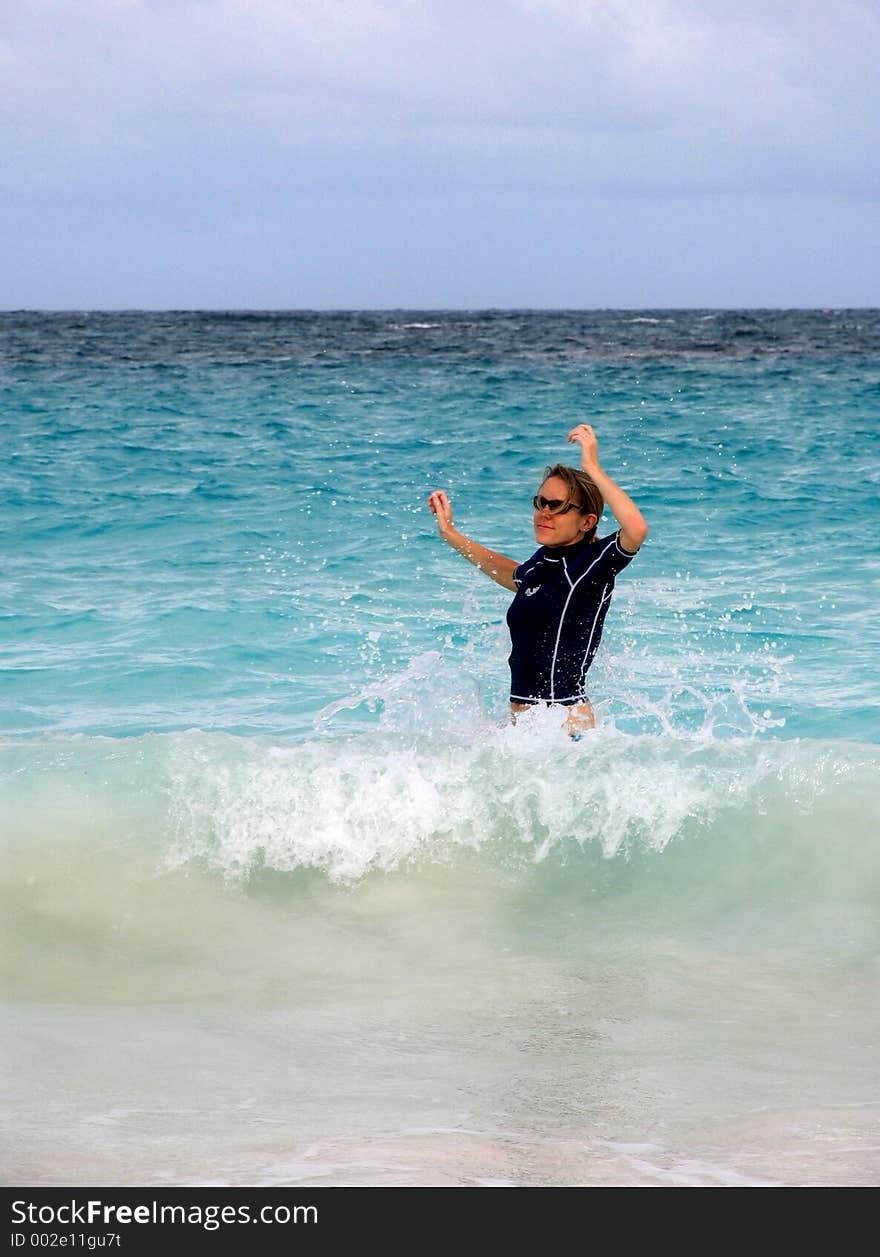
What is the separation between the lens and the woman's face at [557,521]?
5.41m

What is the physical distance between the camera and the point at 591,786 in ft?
19.3

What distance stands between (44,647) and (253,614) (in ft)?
5.60

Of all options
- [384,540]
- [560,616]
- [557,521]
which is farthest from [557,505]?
[384,540]

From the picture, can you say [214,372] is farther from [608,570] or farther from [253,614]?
[608,570]

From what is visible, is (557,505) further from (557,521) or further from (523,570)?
(523,570)

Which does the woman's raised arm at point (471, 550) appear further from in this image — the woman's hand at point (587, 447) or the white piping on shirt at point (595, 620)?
the woman's hand at point (587, 447)

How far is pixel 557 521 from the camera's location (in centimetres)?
542

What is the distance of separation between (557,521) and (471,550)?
16.7 inches

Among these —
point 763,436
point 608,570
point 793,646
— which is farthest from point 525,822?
point 763,436

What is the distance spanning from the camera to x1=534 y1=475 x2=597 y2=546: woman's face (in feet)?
17.7

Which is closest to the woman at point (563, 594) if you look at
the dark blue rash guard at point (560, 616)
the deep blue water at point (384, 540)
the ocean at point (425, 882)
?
the dark blue rash guard at point (560, 616)

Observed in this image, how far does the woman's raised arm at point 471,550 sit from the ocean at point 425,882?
609 mm

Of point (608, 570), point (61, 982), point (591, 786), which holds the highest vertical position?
point (608, 570)
